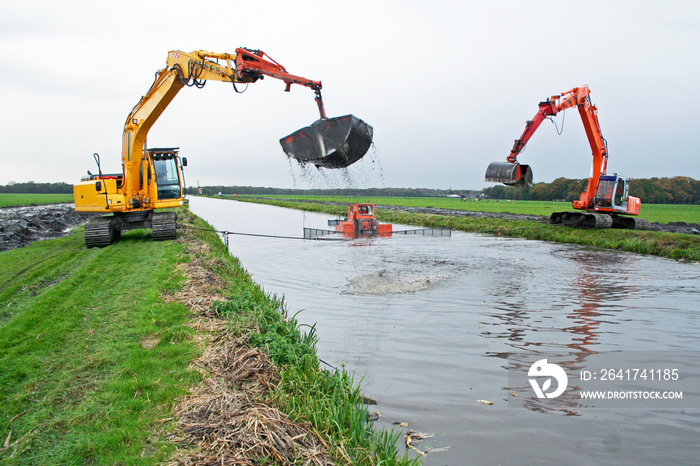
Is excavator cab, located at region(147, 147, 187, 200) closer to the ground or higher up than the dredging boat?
higher up

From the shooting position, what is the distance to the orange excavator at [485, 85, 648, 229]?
66.8 feet

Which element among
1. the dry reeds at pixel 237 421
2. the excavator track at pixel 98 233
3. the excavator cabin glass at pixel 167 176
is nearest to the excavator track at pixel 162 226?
the excavator track at pixel 98 233

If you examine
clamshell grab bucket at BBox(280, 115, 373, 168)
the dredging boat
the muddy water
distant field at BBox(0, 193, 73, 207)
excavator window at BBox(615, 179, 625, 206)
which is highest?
clamshell grab bucket at BBox(280, 115, 373, 168)

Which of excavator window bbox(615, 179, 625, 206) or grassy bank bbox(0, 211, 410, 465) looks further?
excavator window bbox(615, 179, 625, 206)

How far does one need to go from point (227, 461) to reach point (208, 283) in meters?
5.80

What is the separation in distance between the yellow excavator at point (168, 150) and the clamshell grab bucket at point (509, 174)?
10.1 metres

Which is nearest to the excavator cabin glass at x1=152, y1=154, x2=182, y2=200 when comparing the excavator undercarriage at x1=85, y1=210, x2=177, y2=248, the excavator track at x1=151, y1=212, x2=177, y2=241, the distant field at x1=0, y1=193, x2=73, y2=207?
the excavator undercarriage at x1=85, y1=210, x2=177, y2=248

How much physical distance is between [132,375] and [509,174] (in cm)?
1857

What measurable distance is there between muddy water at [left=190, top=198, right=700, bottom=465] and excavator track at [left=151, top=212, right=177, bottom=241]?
2.89m

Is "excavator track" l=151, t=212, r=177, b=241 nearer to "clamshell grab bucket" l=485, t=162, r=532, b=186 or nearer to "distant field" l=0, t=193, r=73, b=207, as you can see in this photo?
"clamshell grab bucket" l=485, t=162, r=532, b=186

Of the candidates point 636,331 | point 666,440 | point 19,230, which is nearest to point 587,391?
point 666,440

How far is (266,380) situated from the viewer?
4777 millimetres

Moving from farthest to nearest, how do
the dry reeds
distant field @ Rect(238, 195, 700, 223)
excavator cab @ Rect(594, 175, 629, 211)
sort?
distant field @ Rect(238, 195, 700, 223), excavator cab @ Rect(594, 175, 629, 211), the dry reeds

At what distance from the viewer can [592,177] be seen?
22641 mm
